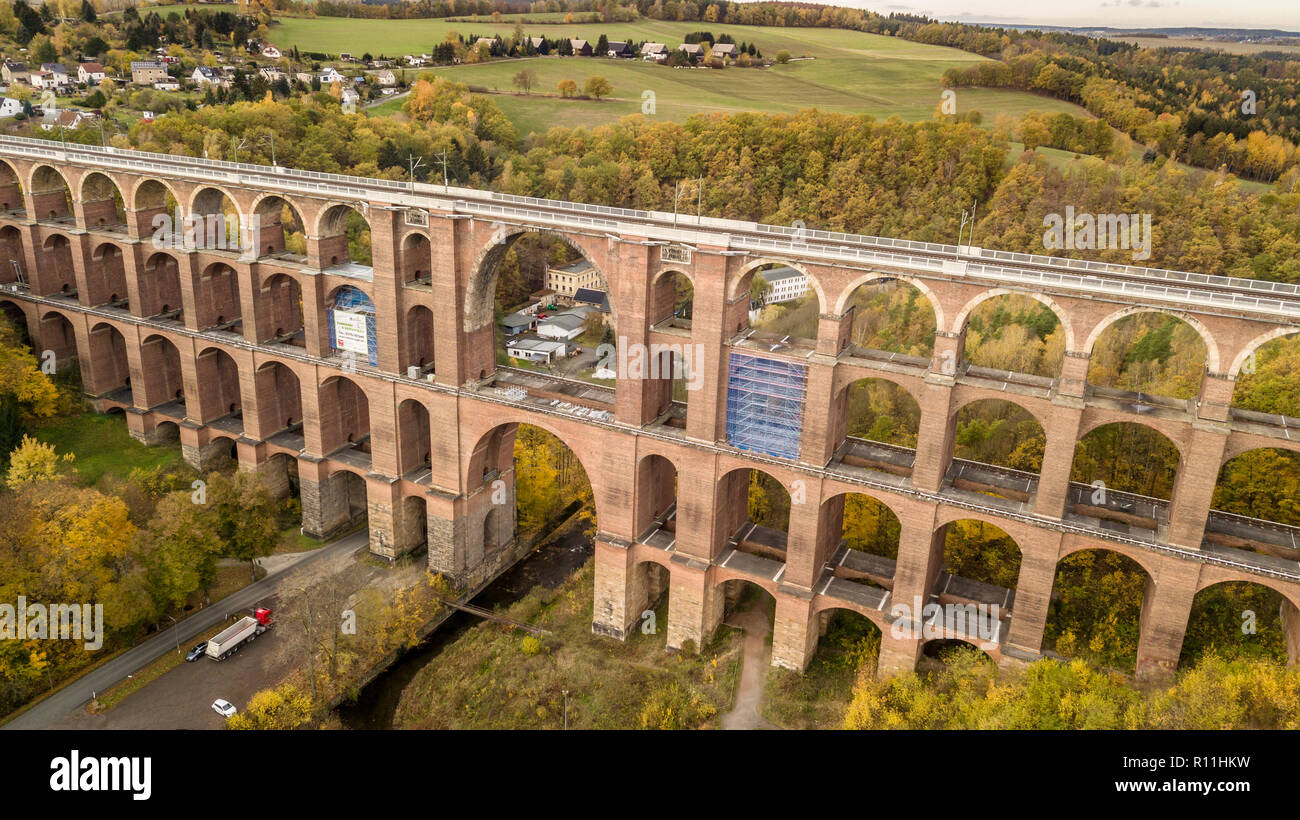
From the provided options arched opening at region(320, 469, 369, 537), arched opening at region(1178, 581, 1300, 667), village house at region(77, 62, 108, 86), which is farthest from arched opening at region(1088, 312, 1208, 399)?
village house at region(77, 62, 108, 86)

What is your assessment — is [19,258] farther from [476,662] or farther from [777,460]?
[777,460]

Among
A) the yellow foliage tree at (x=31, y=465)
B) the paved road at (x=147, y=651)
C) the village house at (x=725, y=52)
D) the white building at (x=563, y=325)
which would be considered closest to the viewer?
the paved road at (x=147, y=651)

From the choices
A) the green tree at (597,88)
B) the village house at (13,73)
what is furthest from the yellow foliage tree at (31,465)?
the green tree at (597,88)

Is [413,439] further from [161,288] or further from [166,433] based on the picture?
[161,288]

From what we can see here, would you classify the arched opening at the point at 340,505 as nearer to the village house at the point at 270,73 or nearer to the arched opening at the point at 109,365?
the arched opening at the point at 109,365

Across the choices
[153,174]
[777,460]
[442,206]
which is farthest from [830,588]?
[153,174]

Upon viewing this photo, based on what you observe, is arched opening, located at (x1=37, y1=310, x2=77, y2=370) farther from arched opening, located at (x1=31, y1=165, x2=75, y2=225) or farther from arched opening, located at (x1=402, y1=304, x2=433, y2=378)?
arched opening, located at (x1=402, y1=304, x2=433, y2=378)

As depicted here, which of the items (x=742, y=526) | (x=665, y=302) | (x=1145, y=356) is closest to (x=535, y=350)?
(x=742, y=526)
